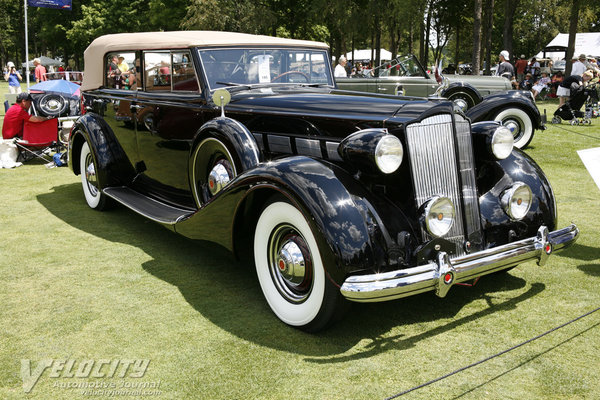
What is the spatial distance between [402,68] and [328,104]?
8.81 m

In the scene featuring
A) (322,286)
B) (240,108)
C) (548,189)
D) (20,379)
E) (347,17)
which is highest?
(347,17)

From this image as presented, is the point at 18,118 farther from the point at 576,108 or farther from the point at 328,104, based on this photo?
the point at 576,108

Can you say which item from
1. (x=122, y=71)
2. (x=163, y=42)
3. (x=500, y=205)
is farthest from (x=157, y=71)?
(x=500, y=205)

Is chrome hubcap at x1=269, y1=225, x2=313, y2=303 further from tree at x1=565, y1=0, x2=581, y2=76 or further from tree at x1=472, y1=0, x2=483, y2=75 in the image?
tree at x1=565, y1=0, x2=581, y2=76

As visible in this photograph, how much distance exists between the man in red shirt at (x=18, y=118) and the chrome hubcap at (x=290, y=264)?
23.7 feet

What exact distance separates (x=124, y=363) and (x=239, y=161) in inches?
66.0

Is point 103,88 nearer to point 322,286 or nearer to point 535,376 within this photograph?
point 322,286

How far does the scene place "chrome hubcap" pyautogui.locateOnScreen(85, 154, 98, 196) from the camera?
6.09 m

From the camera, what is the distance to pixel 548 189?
3799mm

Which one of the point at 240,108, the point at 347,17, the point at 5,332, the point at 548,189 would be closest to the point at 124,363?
the point at 5,332

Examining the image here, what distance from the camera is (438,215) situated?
10.2ft

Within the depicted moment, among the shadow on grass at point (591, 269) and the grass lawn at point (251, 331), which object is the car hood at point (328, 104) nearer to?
the grass lawn at point (251, 331)

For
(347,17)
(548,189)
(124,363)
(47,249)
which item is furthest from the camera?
(347,17)

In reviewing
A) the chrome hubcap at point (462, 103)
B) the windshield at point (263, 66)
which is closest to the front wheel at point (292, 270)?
the windshield at point (263, 66)
